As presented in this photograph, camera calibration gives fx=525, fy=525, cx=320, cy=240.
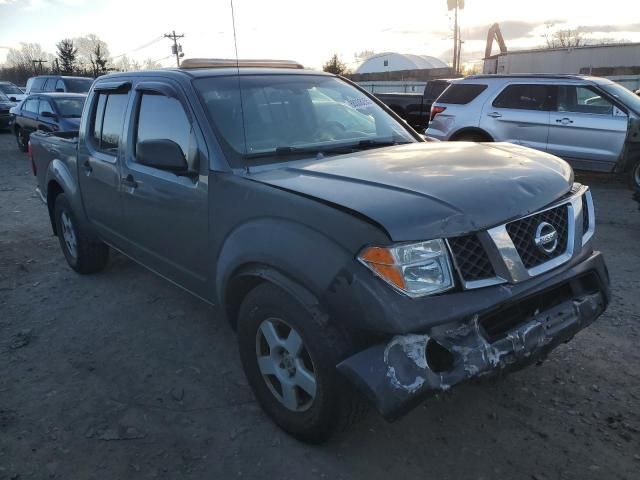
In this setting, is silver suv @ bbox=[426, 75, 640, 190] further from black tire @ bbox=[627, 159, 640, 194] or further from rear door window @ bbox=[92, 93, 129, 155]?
rear door window @ bbox=[92, 93, 129, 155]

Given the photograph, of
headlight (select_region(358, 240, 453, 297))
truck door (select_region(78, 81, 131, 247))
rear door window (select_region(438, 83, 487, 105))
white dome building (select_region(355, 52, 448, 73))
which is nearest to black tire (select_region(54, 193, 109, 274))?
truck door (select_region(78, 81, 131, 247))

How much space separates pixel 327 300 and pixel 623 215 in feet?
20.7

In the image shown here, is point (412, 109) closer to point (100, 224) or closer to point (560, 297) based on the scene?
point (100, 224)

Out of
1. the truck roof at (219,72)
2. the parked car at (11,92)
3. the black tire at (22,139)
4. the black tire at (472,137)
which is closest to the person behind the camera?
the truck roof at (219,72)

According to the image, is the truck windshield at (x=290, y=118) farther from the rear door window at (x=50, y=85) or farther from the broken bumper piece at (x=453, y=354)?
the rear door window at (x=50, y=85)

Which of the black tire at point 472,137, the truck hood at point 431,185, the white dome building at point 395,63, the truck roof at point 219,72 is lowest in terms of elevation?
the black tire at point 472,137

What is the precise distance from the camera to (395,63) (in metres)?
64.1

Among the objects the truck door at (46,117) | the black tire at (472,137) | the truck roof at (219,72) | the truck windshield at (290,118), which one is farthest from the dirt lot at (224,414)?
the truck door at (46,117)

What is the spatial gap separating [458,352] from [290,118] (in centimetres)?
194

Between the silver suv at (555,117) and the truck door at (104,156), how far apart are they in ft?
22.3

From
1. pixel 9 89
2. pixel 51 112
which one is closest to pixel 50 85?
pixel 51 112

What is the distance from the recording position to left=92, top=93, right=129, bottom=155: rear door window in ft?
12.9

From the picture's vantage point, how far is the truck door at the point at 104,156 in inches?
155

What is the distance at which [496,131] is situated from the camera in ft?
30.2
